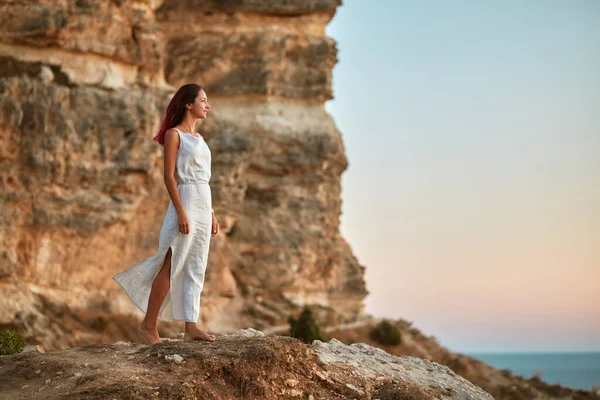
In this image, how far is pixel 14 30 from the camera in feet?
76.6

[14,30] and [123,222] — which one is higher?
[14,30]

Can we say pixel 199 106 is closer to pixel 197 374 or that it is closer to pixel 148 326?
pixel 148 326

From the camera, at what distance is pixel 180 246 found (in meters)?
9.27

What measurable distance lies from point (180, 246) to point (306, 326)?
56.0 feet

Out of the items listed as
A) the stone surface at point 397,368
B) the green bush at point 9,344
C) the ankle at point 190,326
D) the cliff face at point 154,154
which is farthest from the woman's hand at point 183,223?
the cliff face at point 154,154

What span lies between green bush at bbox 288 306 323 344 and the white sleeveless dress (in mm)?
15656

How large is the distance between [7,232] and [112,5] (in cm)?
662

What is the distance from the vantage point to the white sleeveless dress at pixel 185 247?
9281 millimetres

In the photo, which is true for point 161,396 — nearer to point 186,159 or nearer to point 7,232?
point 186,159

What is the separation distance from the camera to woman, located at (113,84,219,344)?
9.26 meters

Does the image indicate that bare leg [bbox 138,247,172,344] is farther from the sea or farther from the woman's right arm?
the sea

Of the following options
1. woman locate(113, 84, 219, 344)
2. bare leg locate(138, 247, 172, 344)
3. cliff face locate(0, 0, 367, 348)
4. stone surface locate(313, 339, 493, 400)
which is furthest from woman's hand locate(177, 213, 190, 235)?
cliff face locate(0, 0, 367, 348)

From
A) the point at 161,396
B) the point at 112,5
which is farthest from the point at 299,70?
the point at 161,396

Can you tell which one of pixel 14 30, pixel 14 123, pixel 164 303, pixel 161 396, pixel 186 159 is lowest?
pixel 161 396
